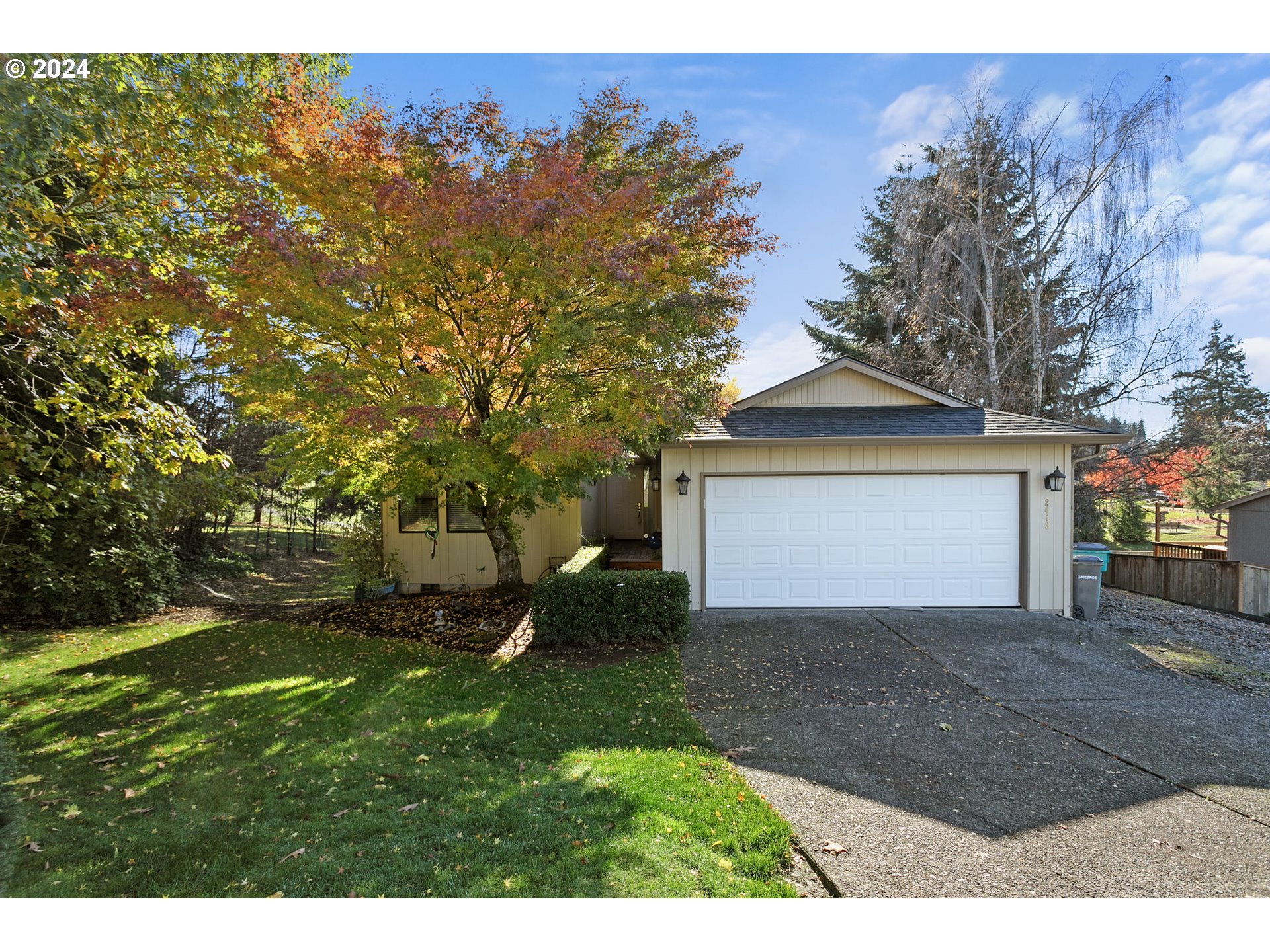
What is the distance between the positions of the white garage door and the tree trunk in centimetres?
309

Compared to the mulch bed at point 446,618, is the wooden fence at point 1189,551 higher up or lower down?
higher up

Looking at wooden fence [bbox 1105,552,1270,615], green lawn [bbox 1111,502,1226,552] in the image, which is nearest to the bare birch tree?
wooden fence [bbox 1105,552,1270,615]

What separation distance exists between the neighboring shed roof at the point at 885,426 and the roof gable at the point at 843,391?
4.6 inches

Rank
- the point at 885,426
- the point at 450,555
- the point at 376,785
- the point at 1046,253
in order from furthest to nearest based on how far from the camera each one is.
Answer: the point at 1046,253 → the point at 450,555 → the point at 885,426 → the point at 376,785

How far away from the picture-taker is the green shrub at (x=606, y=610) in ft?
23.3

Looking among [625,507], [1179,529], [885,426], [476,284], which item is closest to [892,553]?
[885,426]

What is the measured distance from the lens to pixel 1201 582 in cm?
1046

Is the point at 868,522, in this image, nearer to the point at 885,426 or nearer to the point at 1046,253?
the point at 885,426

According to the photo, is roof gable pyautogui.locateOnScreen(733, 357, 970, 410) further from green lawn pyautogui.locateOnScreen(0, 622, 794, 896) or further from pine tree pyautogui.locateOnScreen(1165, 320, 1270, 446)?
pine tree pyautogui.locateOnScreen(1165, 320, 1270, 446)

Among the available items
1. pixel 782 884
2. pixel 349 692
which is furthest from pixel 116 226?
pixel 782 884

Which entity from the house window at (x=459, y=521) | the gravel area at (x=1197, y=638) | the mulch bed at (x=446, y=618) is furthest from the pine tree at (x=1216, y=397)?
the house window at (x=459, y=521)

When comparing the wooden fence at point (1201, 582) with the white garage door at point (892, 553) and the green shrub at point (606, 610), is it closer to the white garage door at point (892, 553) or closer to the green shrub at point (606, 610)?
the white garage door at point (892, 553)

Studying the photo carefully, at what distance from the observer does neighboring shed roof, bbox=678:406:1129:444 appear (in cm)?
830

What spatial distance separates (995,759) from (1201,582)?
10024mm
